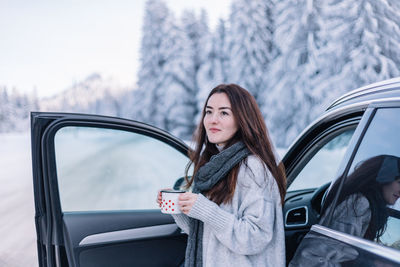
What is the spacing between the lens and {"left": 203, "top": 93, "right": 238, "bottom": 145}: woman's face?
1.79 meters

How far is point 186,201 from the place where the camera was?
1.58 metres

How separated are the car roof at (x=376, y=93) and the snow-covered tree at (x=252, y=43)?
1644cm

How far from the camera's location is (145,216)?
243 cm

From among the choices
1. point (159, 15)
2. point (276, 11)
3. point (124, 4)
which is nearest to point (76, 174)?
point (276, 11)

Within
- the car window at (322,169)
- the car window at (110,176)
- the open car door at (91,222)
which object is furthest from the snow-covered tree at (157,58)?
the open car door at (91,222)

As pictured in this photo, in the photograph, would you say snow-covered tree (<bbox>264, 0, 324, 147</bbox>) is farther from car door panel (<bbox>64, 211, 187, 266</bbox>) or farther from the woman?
the woman

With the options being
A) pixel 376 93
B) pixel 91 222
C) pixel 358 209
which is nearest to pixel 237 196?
pixel 358 209

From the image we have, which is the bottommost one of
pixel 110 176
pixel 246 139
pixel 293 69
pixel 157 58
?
pixel 110 176

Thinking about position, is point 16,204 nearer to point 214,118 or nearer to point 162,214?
point 162,214

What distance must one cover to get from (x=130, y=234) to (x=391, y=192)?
1776mm

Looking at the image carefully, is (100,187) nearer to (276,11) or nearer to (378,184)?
(378,184)

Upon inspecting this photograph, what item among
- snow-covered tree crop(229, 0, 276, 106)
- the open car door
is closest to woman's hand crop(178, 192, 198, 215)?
the open car door

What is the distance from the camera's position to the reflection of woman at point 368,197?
1.22 metres

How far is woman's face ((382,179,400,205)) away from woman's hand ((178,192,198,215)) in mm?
839
